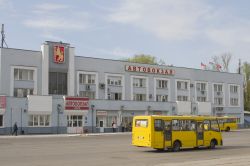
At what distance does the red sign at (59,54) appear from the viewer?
63531 millimetres

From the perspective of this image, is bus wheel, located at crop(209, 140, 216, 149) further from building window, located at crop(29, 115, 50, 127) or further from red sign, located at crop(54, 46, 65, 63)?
red sign, located at crop(54, 46, 65, 63)

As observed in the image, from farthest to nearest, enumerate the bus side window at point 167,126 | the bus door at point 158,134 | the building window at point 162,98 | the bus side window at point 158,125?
the building window at point 162,98 → the bus side window at point 167,126 → the bus side window at point 158,125 → the bus door at point 158,134

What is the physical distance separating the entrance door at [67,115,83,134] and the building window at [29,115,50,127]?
10.3ft

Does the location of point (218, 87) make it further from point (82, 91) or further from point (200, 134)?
point (200, 134)

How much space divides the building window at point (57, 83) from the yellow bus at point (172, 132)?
3625 cm

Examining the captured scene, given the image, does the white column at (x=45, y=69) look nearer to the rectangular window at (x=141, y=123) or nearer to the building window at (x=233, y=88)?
the rectangular window at (x=141, y=123)

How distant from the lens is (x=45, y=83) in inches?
2457

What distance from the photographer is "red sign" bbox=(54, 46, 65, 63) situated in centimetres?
6353

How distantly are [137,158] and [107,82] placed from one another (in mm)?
47208

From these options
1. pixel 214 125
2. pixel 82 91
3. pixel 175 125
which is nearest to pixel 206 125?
pixel 214 125

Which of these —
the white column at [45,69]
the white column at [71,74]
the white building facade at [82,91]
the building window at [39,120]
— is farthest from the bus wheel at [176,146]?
the white column at [71,74]

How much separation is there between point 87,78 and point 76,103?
615 cm

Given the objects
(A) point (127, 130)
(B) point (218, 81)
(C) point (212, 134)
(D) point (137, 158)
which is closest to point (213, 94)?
(B) point (218, 81)

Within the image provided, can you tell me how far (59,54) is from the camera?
63.8 meters
